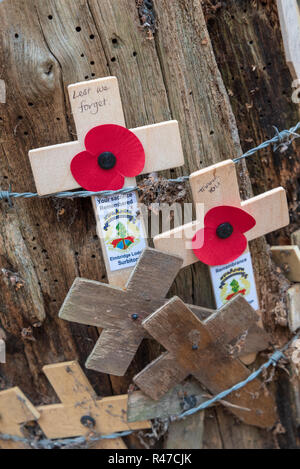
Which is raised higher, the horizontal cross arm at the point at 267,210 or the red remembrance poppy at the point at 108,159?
the red remembrance poppy at the point at 108,159

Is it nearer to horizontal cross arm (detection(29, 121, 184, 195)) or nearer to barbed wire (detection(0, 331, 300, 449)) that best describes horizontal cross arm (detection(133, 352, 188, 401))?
barbed wire (detection(0, 331, 300, 449))

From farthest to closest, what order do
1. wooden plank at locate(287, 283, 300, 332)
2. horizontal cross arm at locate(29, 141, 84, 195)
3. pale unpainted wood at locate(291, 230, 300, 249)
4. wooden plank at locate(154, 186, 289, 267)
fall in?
pale unpainted wood at locate(291, 230, 300, 249)
wooden plank at locate(287, 283, 300, 332)
wooden plank at locate(154, 186, 289, 267)
horizontal cross arm at locate(29, 141, 84, 195)

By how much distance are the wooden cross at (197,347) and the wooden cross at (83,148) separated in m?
0.25

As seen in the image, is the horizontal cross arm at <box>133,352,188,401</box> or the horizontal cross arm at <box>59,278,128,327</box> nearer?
the horizontal cross arm at <box>59,278,128,327</box>

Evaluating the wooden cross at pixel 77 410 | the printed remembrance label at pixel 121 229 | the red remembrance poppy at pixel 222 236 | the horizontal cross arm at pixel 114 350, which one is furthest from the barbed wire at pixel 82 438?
the printed remembrance label at pixel 121 229

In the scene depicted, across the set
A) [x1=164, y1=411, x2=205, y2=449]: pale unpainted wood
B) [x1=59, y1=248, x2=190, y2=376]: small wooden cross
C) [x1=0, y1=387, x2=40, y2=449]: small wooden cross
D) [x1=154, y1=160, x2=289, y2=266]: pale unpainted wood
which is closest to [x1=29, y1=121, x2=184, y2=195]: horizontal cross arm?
[x1=154, y1=160, x2=289, y2=266]: pale unpainted wood

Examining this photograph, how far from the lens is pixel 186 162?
1852mm

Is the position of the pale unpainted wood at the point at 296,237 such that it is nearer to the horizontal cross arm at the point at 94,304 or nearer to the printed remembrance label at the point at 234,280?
the printed remembrance label at the point at 234,280

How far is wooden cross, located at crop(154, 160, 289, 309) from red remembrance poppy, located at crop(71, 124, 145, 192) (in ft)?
0.80

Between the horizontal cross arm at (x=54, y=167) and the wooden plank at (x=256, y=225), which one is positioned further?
the wooden plank at (x=256, y=225)

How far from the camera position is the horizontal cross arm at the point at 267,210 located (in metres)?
1.81

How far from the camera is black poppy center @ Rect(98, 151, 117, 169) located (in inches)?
63.1

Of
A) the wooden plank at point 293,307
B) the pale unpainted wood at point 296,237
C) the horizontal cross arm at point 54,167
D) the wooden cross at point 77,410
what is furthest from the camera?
the pale unpainted wood at point 296,237

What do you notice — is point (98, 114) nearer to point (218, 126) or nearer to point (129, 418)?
point (218, 126)
